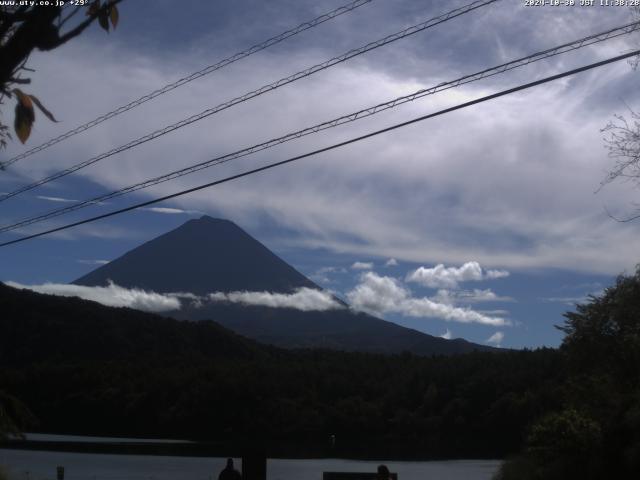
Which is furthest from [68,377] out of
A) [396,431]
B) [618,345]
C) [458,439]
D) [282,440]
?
[618,345]

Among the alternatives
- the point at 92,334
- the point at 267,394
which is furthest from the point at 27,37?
the point at 92,334

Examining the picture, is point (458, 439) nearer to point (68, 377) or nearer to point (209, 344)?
point (68, 377)

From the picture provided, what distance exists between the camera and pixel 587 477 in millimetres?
19875

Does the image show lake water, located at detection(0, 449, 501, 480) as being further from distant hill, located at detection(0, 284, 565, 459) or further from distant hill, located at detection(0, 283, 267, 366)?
distant hill, located at detection(0, 283, 267, 366)

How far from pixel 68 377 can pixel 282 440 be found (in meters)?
22.5

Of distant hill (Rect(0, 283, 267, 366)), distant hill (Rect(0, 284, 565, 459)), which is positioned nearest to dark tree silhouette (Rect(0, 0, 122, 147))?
distant hill (Rect(0, 284, 565, 459))

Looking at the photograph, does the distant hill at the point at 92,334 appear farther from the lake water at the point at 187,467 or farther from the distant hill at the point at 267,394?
the lake water at the point at 187,467

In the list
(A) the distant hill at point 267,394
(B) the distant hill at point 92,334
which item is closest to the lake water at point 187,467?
(A) the distant hill at point 267,394

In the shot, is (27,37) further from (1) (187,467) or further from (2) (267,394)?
(2) (267,394)

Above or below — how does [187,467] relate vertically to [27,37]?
below

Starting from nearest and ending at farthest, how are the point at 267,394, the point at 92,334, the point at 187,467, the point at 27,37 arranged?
the point at 27,37 → the point at 187,467 → the point at 267,394 → the point at 92,334

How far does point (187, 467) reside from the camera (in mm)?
52844

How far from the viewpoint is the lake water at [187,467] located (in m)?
44.7

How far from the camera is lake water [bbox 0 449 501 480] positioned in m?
44.7
